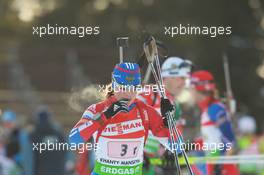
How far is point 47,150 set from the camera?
43.6 feet

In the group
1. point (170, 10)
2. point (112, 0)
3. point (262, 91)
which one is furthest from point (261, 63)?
point (112, 0)

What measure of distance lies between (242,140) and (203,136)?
6.25 metres

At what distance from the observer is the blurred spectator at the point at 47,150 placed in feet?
43.1

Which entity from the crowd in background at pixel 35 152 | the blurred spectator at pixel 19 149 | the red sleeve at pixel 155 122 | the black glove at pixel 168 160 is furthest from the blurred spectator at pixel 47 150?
the red sleeve at pixel 155 122

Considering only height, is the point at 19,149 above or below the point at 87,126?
below

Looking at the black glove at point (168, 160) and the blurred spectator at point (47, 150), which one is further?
the blurred spectator at point (47, 150)

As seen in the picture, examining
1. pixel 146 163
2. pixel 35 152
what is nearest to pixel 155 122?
pixel 146 163

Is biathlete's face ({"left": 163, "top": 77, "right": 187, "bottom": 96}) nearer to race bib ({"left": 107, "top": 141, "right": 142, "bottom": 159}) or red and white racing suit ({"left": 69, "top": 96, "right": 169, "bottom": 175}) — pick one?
red and white racing suit ({"left": 69, "top": 96, "right": 169, "bottom": 175})

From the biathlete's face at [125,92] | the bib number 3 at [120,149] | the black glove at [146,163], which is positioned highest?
the biathlete's face at [125,92]

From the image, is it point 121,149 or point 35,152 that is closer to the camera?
point 121,149

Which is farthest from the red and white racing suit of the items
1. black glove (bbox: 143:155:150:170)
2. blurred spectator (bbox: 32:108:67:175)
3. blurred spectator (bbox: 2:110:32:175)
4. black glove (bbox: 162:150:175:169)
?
blurred spectator (bbox: 2:110:32:175)

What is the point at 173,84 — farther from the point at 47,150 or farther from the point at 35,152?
the point at 35,152

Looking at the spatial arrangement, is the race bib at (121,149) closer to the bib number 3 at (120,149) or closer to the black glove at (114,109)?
the bib number 3 at (120,149)

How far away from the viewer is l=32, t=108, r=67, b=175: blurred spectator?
1312cm
